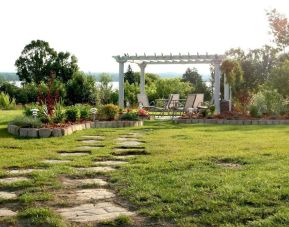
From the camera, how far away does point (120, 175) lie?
452 cm

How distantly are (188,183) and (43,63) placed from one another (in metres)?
26.1

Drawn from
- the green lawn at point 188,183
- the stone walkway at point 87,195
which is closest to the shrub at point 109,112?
the green lawn at point 188,183

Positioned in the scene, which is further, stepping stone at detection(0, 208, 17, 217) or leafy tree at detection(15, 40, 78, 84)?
leafy tree at detection(15, 40, 78, 84)

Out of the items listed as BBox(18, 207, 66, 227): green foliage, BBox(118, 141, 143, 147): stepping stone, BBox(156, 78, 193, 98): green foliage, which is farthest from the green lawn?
BBox(156, 78, 193, 98): green foliage

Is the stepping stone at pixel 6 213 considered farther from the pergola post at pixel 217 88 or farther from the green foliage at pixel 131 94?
the green foliage at pixel 131 94

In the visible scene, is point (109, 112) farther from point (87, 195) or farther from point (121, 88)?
point (87, 195)

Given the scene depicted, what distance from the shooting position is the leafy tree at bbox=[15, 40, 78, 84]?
2870cm

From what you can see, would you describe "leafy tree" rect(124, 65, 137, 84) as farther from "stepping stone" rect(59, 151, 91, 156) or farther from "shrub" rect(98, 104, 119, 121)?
"stepping stone" rect(59, 151, 91, 156)

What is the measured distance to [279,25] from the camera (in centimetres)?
1850

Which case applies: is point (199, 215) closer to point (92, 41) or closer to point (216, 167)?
point (216, 167)

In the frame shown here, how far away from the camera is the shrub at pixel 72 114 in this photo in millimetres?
10314

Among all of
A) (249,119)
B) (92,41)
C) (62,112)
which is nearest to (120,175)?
(62,112)

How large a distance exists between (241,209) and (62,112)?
277 inches

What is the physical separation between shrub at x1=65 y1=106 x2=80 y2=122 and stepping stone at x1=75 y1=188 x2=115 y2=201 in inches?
252
